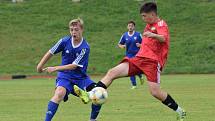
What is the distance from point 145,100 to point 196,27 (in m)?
33.6

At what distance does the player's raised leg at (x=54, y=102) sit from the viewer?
1196 centimetres

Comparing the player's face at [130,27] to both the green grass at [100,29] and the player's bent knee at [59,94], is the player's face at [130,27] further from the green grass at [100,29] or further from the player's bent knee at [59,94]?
the green grass at [100,29]

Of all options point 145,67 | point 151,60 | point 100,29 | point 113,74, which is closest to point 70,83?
point 113,74

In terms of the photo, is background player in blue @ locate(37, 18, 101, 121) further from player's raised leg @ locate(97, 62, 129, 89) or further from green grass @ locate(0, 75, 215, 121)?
green grass @ locate(0, 75, 215, 121)

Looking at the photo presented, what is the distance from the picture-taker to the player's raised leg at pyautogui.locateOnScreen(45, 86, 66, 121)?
39.2 feet

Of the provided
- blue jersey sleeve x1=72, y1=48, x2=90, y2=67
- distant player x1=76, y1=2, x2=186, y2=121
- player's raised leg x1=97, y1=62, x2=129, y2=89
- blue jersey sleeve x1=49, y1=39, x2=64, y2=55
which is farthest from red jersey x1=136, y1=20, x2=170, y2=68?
blue jersey sleeve x1=49, y1=39, x2=64, y2=55

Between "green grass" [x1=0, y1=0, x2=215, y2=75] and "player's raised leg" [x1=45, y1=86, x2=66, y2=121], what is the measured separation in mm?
27050


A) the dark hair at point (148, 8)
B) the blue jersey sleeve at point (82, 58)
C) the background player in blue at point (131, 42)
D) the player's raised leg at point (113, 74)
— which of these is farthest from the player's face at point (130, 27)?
the player's raised leg at point (113, 74)

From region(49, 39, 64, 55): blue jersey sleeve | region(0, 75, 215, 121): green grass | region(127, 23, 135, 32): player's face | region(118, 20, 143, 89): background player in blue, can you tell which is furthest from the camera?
region(118, 20, 143, 89): background player in blue

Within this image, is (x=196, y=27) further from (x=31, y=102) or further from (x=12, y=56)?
(x=31, y=102)

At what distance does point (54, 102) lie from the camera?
12.0m

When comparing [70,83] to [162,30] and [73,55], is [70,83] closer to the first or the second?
[73,55]

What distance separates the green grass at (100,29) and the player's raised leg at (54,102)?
27.1 meters

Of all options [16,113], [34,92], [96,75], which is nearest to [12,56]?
[96,75]
